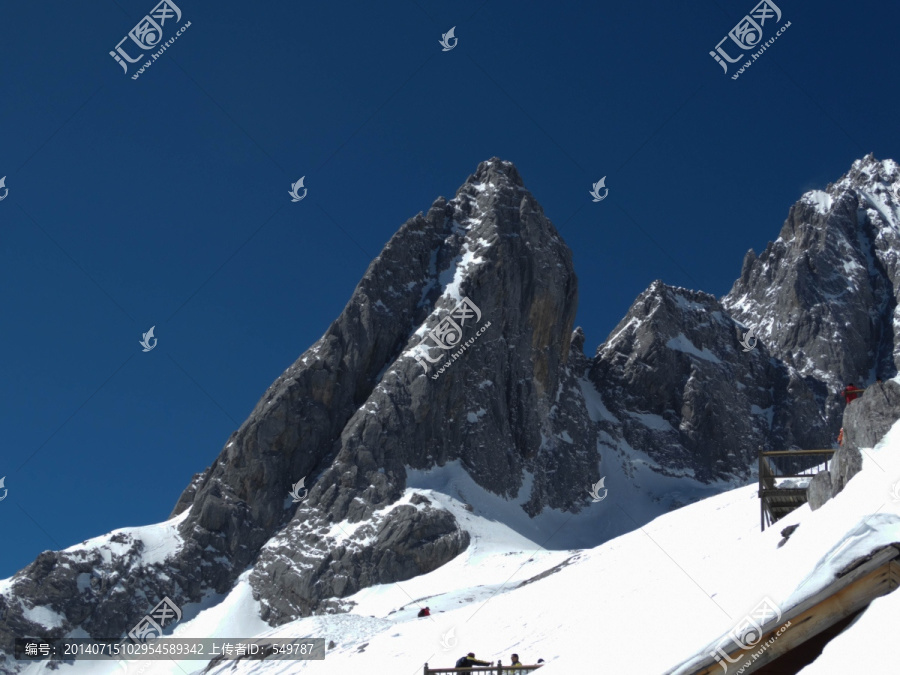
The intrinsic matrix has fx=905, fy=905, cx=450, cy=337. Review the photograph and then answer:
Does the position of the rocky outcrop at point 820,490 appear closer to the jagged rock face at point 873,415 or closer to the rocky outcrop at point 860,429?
the rocky outcrop at point 860,429

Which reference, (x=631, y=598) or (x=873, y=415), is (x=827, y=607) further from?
(x=631, y=598)

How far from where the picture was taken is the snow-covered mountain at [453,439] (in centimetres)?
8025

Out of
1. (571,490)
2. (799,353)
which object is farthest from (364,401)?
(799,353)

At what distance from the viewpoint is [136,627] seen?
8119cm

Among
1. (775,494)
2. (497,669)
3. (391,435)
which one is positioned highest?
(497,669)

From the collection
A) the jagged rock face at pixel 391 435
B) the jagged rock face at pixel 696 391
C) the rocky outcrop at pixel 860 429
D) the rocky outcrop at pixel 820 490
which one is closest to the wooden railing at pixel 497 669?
the rocky outcrop at pixel 820 490

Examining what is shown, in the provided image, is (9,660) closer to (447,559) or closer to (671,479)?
(447,559)

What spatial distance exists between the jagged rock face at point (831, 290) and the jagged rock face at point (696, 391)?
8676 millimetres

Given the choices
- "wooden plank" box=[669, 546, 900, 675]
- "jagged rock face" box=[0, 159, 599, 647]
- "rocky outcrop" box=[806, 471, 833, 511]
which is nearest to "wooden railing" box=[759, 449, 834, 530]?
"rocky outcrop" box=[806, 471, 833, 511]

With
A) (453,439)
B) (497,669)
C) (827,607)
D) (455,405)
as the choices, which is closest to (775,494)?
(497,669)

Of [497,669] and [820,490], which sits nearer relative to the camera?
[820,490]

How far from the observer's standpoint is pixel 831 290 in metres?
161

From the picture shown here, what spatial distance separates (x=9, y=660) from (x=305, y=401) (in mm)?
37788

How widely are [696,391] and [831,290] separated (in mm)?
50555
